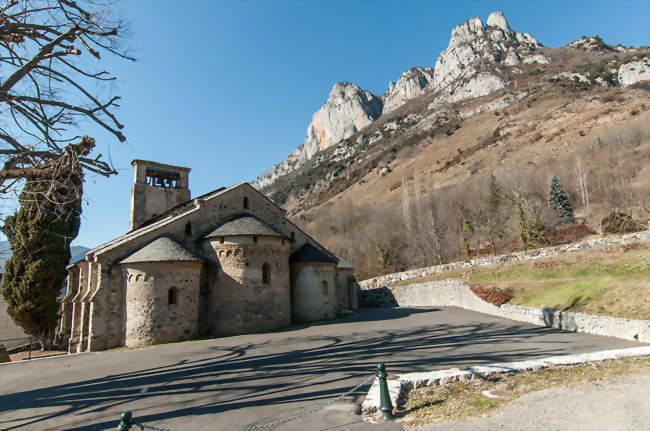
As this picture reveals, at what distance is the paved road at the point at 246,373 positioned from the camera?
24.0ft

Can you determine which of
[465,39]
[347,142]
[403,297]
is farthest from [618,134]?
[465,39]

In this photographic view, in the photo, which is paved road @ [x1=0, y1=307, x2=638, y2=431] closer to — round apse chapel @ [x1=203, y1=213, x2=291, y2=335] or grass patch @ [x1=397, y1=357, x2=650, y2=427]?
grass patch @ [x1=397, y1=357, x2=650, y2=427]

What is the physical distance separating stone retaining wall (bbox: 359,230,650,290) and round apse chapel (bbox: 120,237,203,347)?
24.1 metres

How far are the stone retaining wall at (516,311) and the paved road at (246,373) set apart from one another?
2.17 ft

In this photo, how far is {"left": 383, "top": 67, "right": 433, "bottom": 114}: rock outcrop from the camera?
177125 millimetres

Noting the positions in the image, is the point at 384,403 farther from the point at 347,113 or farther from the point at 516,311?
the point at 347,113

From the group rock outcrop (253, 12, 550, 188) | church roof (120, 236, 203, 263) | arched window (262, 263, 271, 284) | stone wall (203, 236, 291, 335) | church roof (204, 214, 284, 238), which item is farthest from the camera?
rock outcrop (253, 12, 550, 188)

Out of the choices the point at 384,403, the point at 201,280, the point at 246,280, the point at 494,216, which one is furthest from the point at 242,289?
the point at 494,216

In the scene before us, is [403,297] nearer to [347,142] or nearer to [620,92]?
[620,92]

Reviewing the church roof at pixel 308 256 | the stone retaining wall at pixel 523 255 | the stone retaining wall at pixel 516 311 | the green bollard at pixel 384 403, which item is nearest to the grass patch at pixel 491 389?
the green bollard at pixel 384 403

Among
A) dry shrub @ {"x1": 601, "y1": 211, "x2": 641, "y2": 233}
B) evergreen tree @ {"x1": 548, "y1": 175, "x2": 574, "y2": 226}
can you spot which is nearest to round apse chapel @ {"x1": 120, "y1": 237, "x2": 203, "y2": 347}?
dry shrub @ {"x1": 601, "y1": 211, "x2": 641, "y2": 233}

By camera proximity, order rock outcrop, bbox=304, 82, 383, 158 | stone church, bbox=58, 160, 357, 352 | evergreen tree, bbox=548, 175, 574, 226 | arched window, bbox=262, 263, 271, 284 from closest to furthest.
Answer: stone church, bbox=58, 160, 357, 352 < arched window, bbox=262, 263, 271, 284 < evergreen tree, bbox=548, 175, 574, 226 < rock outcrop, bbox=304, 82, 383, 158

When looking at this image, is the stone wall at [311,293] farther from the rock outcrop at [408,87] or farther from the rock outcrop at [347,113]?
the rock outcrop at [408,87]

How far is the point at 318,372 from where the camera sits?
10.0 metres
